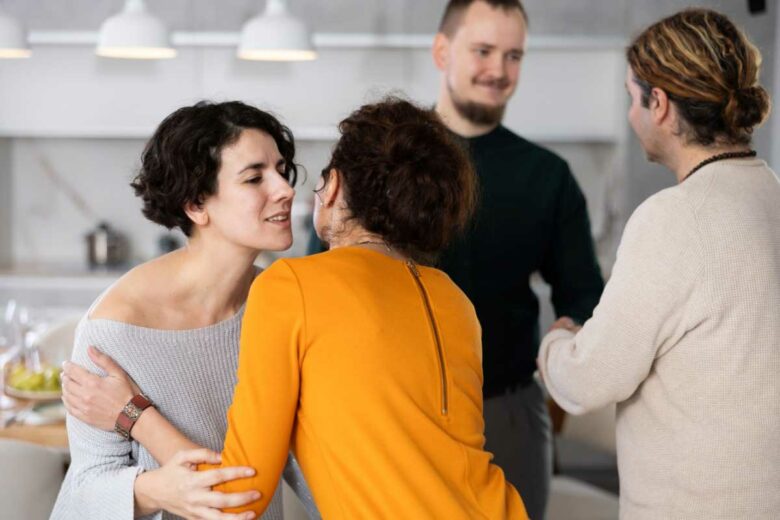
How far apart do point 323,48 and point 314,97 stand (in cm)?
28

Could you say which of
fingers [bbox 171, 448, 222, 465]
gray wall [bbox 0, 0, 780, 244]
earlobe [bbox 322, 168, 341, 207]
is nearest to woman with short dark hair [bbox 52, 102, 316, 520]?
fingers [bbox 171, 448, 222, 465]

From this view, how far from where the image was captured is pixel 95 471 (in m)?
1.71

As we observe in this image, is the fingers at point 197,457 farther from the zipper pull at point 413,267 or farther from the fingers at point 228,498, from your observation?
the zipper pull at point 413,267

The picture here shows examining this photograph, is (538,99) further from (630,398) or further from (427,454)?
(427,454)

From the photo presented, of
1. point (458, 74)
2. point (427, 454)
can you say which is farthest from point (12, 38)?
point (427, 454)

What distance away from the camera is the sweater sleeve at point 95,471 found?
1648mm

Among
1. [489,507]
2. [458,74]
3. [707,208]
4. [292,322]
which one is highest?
[458,74]

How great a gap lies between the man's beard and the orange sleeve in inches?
48.6

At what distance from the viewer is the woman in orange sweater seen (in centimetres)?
140

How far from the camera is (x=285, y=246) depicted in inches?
70.7

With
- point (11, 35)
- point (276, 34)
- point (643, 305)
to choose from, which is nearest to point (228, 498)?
point (643, 305)

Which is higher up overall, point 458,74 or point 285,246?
point 458,74

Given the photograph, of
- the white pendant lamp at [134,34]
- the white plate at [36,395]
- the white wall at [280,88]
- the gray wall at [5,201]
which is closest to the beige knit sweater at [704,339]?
the white plate at [36,395]

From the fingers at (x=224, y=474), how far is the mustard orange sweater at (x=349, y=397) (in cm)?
1
